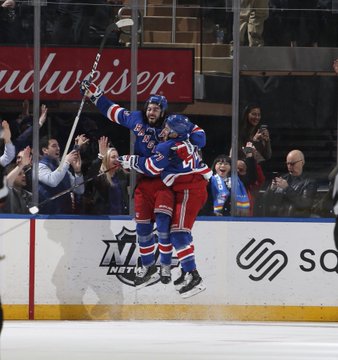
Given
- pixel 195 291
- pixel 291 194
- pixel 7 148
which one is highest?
pixel 7 148

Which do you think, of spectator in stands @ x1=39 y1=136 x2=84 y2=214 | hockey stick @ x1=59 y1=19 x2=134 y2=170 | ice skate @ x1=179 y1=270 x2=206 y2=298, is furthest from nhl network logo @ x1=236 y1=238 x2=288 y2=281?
hockey stick @ x1=59 y1=19 x2=134 y2=170

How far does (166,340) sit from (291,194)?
2.26 m

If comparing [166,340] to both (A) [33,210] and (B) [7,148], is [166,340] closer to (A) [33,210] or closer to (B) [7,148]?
(A) [33,210]

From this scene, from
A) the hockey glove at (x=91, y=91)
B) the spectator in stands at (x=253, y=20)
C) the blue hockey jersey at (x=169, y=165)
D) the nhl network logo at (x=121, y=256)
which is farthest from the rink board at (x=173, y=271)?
the spectator in stands at (x=253, y=20)

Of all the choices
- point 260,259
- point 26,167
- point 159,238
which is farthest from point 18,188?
point 260,259

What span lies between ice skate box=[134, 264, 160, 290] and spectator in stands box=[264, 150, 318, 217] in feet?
3.38

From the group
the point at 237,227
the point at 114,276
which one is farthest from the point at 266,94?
the point at 114,276

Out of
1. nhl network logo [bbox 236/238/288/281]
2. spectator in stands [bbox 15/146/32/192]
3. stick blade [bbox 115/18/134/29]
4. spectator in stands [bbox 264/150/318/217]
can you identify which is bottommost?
nhl network logo [bbox 236/238/288/281]

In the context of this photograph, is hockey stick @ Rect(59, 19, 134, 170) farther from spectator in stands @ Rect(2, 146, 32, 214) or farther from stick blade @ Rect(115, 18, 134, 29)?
spectator in stands @ Rect(2, 146, 32, 214)

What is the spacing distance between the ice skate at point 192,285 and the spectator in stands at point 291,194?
2.63 feet

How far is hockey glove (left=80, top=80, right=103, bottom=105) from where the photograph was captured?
11375mm

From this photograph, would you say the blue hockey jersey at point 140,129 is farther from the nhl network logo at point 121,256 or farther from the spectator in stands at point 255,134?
the nhl network logo at point 121,256

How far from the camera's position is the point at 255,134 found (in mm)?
11562

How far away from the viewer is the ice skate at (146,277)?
1141 cm
